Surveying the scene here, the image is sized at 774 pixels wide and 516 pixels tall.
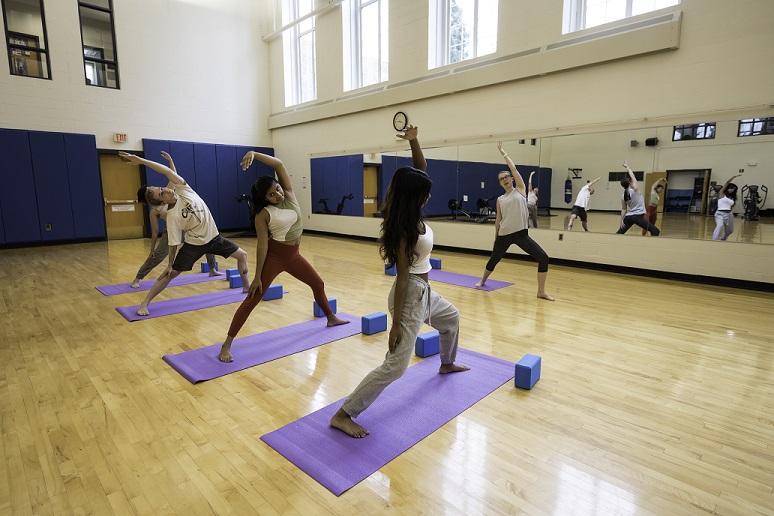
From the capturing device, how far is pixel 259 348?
3.34 metres

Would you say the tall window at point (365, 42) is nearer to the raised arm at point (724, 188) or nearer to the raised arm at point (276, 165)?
the raised arm at point (724, 188)

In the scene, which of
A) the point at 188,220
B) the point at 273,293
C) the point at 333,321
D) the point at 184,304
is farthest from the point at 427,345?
the point at 184,304

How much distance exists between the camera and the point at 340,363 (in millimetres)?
3076

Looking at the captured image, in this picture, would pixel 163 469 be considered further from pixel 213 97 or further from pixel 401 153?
pixel 213 97

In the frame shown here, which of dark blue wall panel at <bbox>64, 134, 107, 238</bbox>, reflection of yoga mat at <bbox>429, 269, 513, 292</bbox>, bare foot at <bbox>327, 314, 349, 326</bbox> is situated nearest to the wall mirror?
reflection of yoga mat at <bbox>429, 269, 513, 292</bbox>

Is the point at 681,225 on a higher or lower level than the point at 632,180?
lower

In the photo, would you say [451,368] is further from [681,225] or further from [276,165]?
[681,225]

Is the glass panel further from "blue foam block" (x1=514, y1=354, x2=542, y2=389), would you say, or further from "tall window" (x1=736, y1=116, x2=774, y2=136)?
"tall window" (x1=736, y1=116, x2=774, y2=136)

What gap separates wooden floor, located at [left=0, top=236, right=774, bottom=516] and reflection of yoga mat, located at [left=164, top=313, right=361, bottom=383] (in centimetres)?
11

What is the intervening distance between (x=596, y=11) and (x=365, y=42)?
5428 mm

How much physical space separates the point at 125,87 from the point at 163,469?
10747mm

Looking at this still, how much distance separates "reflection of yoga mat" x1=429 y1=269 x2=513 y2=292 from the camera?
548 centimetres

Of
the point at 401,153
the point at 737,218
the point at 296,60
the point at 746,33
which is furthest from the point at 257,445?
the point at 296,60

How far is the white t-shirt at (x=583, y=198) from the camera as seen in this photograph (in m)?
7.09
